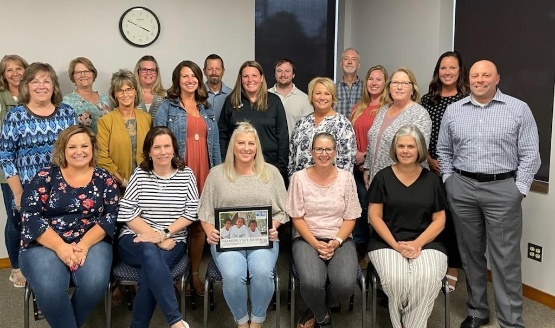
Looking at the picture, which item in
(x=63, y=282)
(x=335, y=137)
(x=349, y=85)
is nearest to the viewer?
(x=63, y=282)

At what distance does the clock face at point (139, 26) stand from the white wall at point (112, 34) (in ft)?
0.16

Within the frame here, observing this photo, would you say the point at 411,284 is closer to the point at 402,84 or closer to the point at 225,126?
the point at 402,84

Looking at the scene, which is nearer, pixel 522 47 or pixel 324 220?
pixel 324 220

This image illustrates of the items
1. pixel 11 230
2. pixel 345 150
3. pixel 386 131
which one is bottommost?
pixel 11 230

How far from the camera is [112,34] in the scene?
4.53m

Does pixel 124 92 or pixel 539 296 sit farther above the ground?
pixel 124 92

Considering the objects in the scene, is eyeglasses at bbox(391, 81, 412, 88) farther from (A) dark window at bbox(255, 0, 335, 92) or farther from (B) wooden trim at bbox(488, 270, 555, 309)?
(A) dark window at bbox(255, 0, 335, 92)

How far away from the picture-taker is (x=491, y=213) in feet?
9.87

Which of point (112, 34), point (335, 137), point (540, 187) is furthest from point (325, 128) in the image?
point (112, 34)

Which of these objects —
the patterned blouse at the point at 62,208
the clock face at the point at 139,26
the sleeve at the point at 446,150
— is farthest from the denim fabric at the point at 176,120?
the sleeve at the point at 446,150

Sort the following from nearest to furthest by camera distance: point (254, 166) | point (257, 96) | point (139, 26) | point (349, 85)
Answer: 1. point (254, 166)
2. point (257, 96)
3. point (349, 85)
4. point (139, 26)

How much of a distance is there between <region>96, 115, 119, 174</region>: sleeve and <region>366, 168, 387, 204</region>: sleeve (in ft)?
5.55

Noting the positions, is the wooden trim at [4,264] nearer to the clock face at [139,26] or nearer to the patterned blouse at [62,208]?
the patterned blouse at [62,208]

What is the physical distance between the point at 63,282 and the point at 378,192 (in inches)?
72.8
